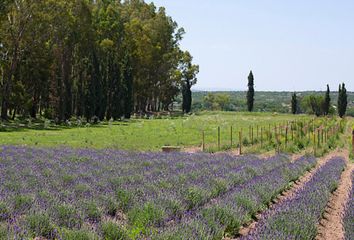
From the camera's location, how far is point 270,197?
11625 mm

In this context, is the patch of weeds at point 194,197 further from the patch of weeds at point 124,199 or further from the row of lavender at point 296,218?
the row of lavender at point 296,218

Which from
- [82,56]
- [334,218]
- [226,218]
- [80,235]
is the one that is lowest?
[334,218]

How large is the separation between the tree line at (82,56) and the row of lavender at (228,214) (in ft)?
107

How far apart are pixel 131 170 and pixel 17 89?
35.0 meters

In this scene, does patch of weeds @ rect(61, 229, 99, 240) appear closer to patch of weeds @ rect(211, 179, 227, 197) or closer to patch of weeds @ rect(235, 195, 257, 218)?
patch of weeds @ rect(235, 195, 257, 218)

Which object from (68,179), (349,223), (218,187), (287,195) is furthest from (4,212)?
(287,195)

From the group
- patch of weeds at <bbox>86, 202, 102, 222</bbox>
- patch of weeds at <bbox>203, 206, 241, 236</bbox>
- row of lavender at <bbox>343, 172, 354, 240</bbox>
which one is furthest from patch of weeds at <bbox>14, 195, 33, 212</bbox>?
row of lavender at <bbox>343, 172, 354, 240</bbox>

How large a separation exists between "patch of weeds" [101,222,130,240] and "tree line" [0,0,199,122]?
35.5 meters

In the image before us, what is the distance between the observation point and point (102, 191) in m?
11.2

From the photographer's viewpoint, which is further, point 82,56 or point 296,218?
point 82,56

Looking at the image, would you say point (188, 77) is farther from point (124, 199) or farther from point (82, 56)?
point (124, 199)

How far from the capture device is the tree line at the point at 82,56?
147ft

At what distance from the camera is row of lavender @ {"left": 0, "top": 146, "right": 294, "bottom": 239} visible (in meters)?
7.95

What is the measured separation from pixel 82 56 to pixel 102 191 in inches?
1879
